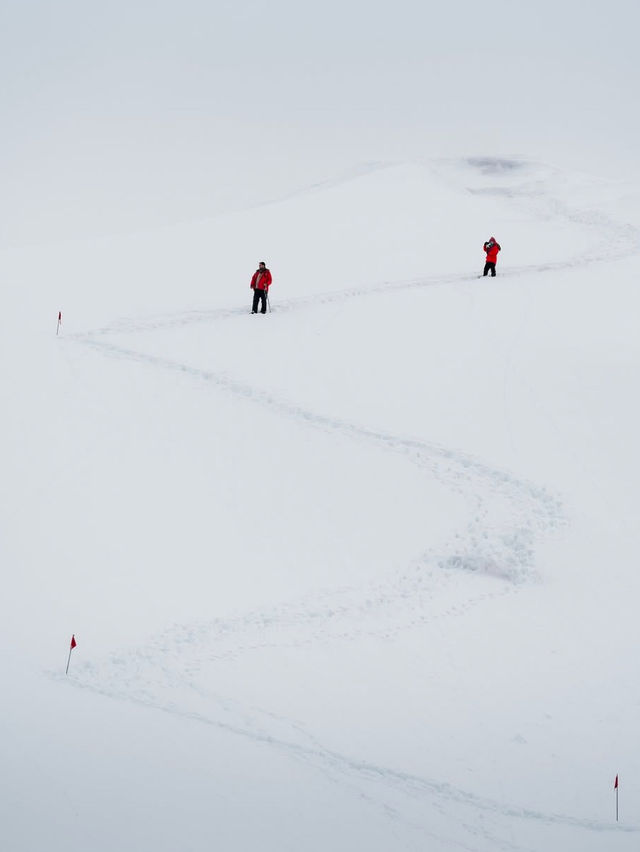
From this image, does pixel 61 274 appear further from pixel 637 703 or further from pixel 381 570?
pixel 637 703

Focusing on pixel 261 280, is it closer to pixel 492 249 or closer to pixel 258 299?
pixel 258 299

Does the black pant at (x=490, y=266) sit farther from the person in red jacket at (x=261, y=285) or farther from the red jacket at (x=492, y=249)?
the person in red jacket at (x=261, y=285)

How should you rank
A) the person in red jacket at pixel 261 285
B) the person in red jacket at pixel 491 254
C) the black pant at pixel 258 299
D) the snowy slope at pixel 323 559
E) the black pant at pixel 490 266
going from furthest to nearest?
1. the black pant at pixel 490 266
2. the person in red jacket at pixel 491 254
3. the black pant at pixel 258 299
4. the person in red jacket at pixel 261 285
5. the snowy slope at pixel 323 559

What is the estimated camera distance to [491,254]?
23.0 meters

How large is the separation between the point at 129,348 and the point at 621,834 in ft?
43.3

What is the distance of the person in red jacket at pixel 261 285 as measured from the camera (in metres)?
20.3

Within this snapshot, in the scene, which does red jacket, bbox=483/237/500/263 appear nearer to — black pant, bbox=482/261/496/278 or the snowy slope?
black pant, bbox=482/261/496/278

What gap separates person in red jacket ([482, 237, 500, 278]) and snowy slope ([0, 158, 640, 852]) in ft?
2.15

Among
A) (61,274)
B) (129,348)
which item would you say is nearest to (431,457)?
(129,348)

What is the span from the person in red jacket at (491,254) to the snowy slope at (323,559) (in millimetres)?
655

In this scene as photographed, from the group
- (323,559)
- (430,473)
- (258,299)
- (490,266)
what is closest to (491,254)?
(490,266)

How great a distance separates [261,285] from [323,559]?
378 inches

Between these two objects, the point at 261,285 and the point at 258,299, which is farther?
the point at 258,299

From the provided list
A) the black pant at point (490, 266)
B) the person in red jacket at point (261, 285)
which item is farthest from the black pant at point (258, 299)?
the black pant at point (490, 266)
